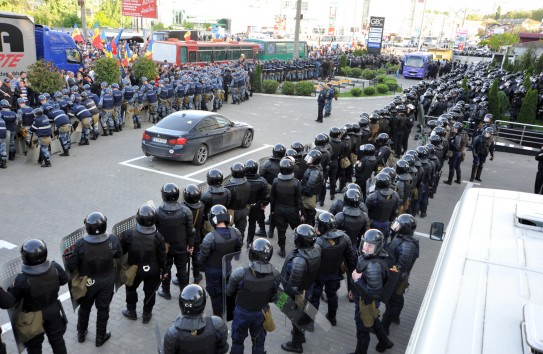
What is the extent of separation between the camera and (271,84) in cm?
2689

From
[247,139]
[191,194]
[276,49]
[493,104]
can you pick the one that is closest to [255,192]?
[191,194]

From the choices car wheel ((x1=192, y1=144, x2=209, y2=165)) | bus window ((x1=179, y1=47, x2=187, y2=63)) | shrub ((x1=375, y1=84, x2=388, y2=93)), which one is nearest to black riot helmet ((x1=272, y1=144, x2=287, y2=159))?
car wheel ((x1=192, y1=144, x2=209, y2=165))

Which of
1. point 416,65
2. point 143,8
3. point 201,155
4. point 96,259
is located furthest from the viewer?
point 416,65

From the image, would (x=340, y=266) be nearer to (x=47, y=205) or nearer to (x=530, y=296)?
(x=530, y=296)

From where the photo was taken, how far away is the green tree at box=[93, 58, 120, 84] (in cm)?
1875

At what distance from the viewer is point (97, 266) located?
509 centimetres

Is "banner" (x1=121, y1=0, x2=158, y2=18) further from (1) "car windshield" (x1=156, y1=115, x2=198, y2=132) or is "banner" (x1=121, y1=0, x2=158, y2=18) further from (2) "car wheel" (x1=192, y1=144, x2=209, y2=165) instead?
(2) "car wheel" (x1=192, y1=144, x2=209, y2=165)

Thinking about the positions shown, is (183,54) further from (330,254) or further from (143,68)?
(330,254)

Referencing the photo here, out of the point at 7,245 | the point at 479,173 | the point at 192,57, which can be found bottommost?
the point at 7,245

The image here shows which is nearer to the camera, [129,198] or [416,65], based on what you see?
[129,198]

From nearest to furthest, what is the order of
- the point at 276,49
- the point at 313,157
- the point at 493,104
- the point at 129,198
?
1. the point at 313,157
2. the point at 129,198
3. the point at 493,104
4. the point at 276,49

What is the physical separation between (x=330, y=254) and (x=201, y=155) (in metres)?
7.72

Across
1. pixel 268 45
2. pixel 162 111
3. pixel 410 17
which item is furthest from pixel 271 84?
pixel 410 17

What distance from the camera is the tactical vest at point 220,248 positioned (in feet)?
18.0
